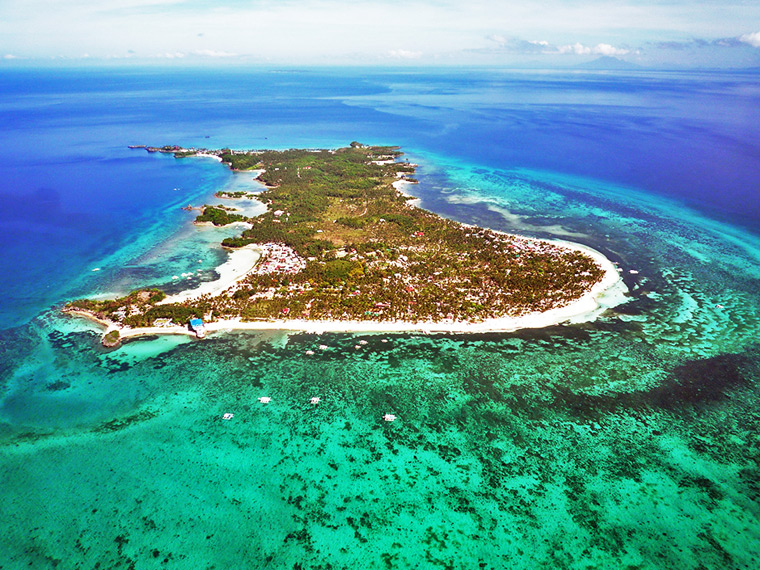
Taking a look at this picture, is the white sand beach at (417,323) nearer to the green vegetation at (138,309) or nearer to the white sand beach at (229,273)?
the white sand beach at (229,273)

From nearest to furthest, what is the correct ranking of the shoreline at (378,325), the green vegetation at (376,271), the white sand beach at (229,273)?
the shoreline at (378,325) < the green vegetation at (376,271) < the white sand beach at (229,273)

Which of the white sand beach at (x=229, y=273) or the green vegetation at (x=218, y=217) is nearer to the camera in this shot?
the white sand beach at (x=229, y=273)

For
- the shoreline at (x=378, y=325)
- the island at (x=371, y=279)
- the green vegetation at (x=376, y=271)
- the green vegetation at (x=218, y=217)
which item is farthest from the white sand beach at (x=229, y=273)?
the green vegetation at (x=218, y=217)

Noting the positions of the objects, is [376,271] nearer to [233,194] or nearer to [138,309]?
[138,309]

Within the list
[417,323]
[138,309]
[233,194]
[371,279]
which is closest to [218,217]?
[233,194]

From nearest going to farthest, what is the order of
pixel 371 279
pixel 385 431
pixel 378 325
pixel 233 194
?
1. pixel 385 431
2. pixel 378 325
3. pixel 371 279
4. pixel 233 194

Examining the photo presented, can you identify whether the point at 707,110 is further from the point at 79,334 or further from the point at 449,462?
the point at 79,334

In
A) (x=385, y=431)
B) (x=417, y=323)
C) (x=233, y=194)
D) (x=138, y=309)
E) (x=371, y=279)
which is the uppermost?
(x=233, y=194)
